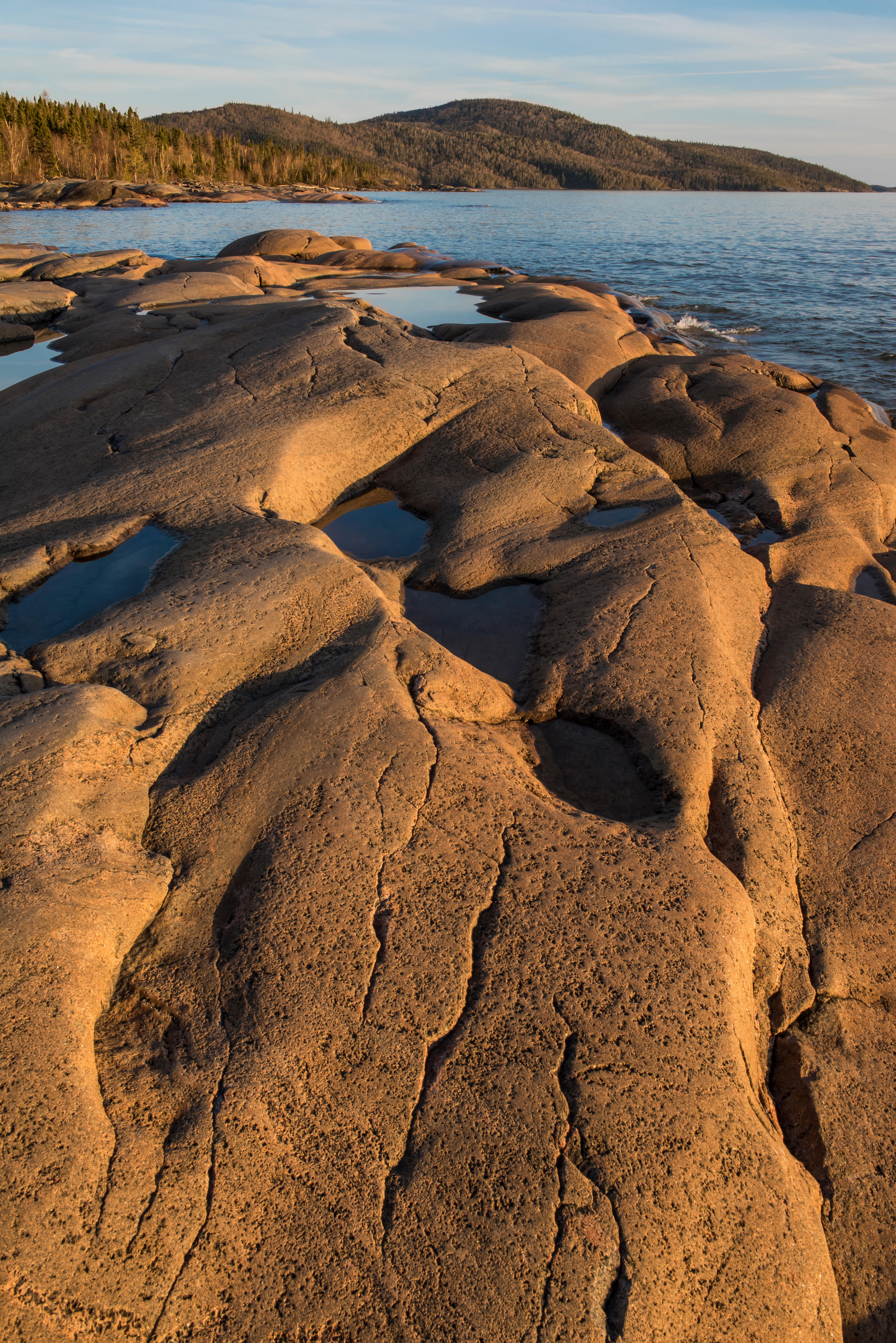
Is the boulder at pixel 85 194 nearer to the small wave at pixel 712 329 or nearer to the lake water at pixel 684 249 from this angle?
the lake water at pixel 684 249

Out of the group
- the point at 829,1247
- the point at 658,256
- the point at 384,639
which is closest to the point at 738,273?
the point at 658,256

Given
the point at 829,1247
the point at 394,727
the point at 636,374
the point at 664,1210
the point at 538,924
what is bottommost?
the point at 829,1247

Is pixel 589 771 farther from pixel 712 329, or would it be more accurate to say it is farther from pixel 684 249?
pixel 684 249

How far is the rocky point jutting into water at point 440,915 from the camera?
1.78 m

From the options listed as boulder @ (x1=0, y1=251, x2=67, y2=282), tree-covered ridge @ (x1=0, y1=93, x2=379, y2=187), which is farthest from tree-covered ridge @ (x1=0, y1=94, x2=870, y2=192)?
boulder @ (x1=0, y1=251, x2=67, y2=282)

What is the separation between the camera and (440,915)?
2408 mm

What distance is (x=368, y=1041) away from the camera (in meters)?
2.11

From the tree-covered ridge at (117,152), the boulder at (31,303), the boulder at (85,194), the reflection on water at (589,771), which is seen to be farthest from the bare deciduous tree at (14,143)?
the reflection on water at (589,771)

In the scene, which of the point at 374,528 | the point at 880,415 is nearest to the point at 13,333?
the point at 374,528

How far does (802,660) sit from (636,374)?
5.34 meters

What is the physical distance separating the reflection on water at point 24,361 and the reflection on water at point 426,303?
167 inches

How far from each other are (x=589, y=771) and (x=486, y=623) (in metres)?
1.26

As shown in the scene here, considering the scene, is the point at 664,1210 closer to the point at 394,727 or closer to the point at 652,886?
the point at 652,886

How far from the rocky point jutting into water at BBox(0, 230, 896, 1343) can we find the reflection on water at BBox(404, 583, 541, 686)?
0.08ft
